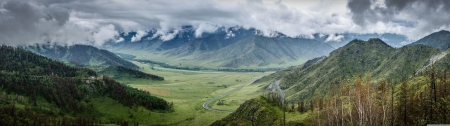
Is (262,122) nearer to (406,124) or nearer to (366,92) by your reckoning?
(406,124)

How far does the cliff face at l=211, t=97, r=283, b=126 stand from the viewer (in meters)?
143

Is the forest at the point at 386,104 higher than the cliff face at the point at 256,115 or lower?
higher

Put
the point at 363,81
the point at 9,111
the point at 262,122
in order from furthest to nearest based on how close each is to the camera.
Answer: the point at 9,111
the point at 262,122
the point at 363,81

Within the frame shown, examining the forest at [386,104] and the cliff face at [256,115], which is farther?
the cliff face at [256,115]

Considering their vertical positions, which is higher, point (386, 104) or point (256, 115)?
point (386, 104)

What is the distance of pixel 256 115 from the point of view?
150625 mm

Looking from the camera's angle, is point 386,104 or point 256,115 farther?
point 256,115

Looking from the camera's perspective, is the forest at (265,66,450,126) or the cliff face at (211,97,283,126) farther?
the cliff face at (211,97,283,126)

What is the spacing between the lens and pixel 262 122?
143m

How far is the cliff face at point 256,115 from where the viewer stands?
143250mm

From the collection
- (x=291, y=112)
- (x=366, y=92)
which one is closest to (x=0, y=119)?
(x=291, y=112)

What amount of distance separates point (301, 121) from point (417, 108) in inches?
2207

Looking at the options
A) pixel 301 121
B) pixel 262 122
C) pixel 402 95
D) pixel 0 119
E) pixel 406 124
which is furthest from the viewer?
pixel 0 119

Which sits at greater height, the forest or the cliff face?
the forest
